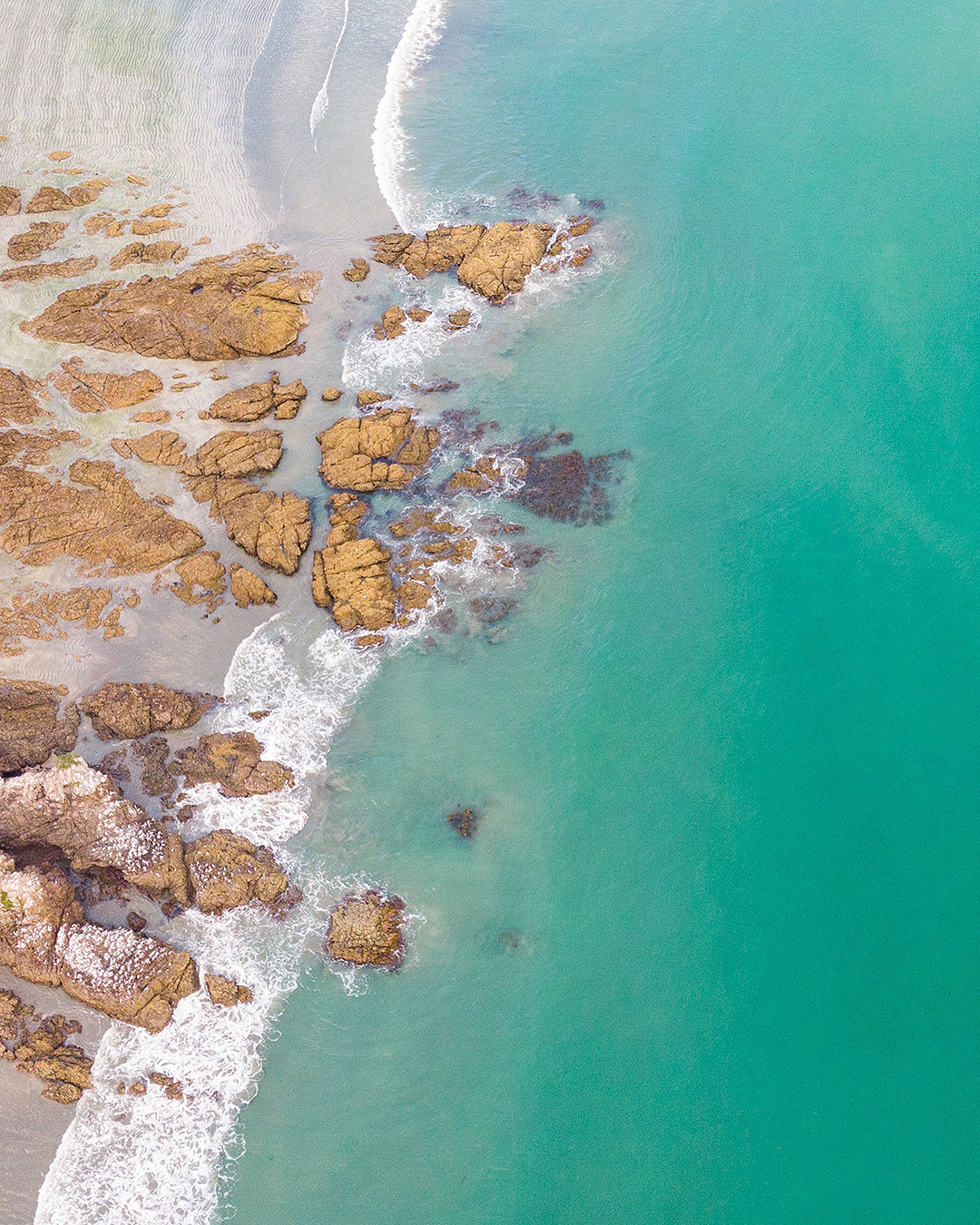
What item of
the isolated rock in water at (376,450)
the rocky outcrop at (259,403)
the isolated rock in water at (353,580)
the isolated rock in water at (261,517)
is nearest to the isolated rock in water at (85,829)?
the isolated rock in water at (353,580)

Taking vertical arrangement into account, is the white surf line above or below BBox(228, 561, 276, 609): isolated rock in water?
above

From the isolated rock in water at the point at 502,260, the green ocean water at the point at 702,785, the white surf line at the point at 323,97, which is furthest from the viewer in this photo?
the white surf line at the point at 323,97

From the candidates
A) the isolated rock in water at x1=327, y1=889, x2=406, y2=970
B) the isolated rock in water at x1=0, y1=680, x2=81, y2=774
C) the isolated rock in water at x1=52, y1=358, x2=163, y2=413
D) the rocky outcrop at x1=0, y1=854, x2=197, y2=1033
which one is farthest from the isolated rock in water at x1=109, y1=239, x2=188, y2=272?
the isolated rock in water at x1=327, y1=889, x2=406, y2=970

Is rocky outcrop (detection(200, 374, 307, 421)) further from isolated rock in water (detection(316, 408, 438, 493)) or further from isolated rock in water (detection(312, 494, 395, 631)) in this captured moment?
isolated rock in water (detection(312, 494, 395, 631))

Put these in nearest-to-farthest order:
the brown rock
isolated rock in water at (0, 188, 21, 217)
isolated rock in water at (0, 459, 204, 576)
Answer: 1. isolated rock in water at (0, 459, 204, 576)
2. the brown rock
3. isolated rock in water at (0, 188, 21, 217)

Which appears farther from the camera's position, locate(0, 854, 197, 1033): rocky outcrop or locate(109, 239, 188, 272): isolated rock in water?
locate(109, 239, 188, 272): isolated rock in water

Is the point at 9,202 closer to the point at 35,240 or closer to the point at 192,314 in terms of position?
the point at 35,240

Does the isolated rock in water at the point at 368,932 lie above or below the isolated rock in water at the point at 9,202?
below

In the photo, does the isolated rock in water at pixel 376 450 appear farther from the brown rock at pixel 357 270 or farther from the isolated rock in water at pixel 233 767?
the isolated rock in water at pixel 233 767
